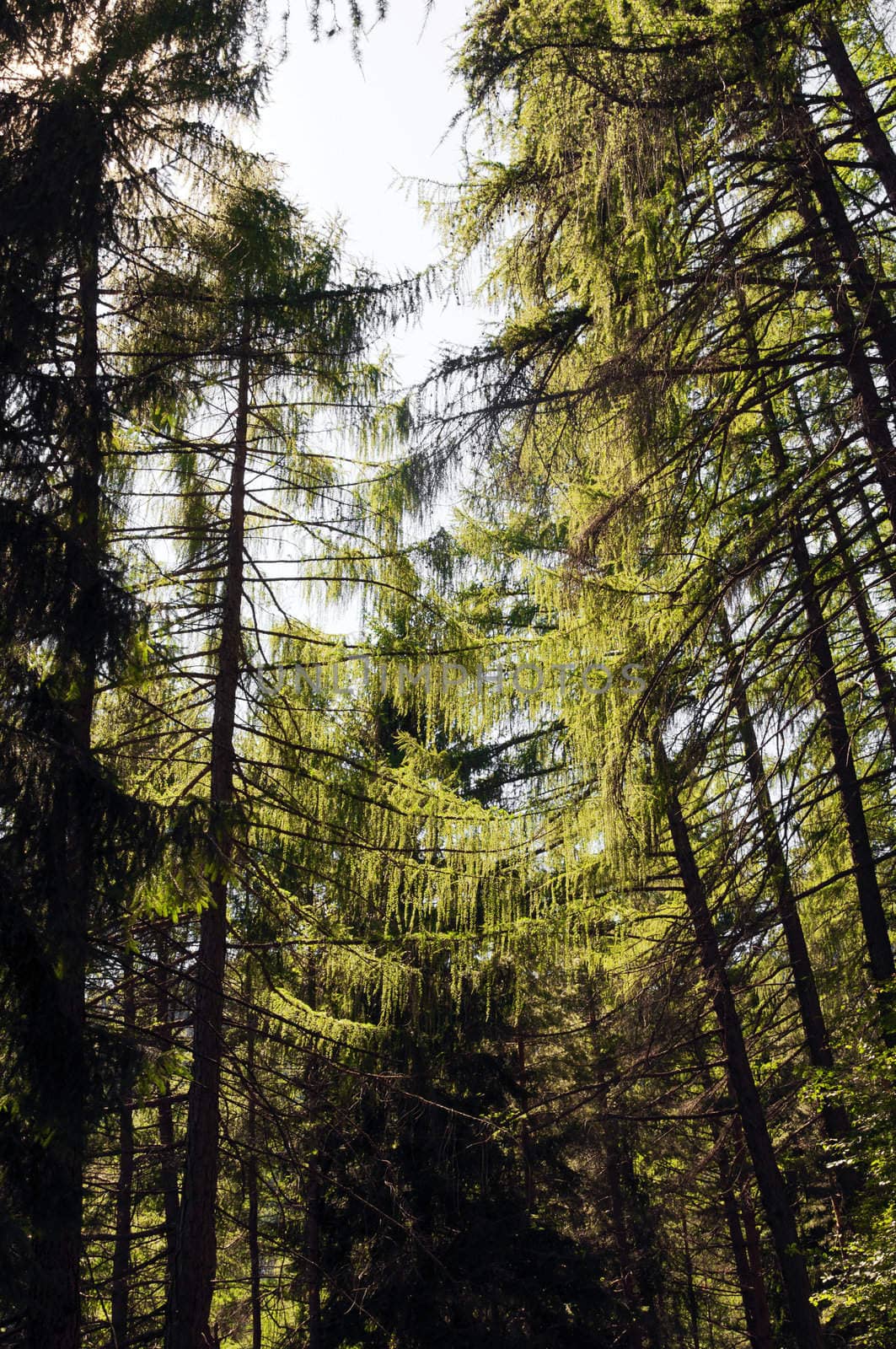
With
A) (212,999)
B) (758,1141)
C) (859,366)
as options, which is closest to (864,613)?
(859,366)

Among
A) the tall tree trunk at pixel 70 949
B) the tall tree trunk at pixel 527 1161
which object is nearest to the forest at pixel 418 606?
the tall tree trunk at pixel 70 949

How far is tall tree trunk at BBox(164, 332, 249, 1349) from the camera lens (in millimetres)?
6129

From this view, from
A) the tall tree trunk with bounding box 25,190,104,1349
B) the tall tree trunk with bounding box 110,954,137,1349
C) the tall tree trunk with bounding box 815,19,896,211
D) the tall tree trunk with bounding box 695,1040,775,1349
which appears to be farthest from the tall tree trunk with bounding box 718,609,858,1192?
the tall tree trunk with bounding box 110,954,137,1349

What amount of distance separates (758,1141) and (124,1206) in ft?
18.3

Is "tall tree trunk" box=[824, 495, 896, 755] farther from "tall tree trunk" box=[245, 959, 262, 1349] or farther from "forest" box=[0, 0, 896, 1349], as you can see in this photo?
"tall tree trunk" box=[245, 959, 262, 1349]

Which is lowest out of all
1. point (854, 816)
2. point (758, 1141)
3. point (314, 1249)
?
point (314, 1249)

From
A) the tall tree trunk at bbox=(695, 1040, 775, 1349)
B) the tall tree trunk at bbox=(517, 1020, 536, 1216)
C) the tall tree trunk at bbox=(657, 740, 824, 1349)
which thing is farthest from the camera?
the tall tree trunk at bbox=(517, 1020, 536, 1216)

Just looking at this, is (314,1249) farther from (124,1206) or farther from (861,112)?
(861,112)

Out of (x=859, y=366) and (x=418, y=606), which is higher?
(x=418, y=606)

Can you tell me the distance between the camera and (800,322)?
311 inches

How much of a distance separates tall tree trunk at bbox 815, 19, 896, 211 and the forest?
36 millimetres

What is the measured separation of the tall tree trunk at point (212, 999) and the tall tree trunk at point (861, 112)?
3.97 meters

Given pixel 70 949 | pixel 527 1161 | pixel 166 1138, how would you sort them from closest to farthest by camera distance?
pixel 70 949
pixel 166 1138
pixel 527 1161

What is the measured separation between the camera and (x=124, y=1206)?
29.8 ft
